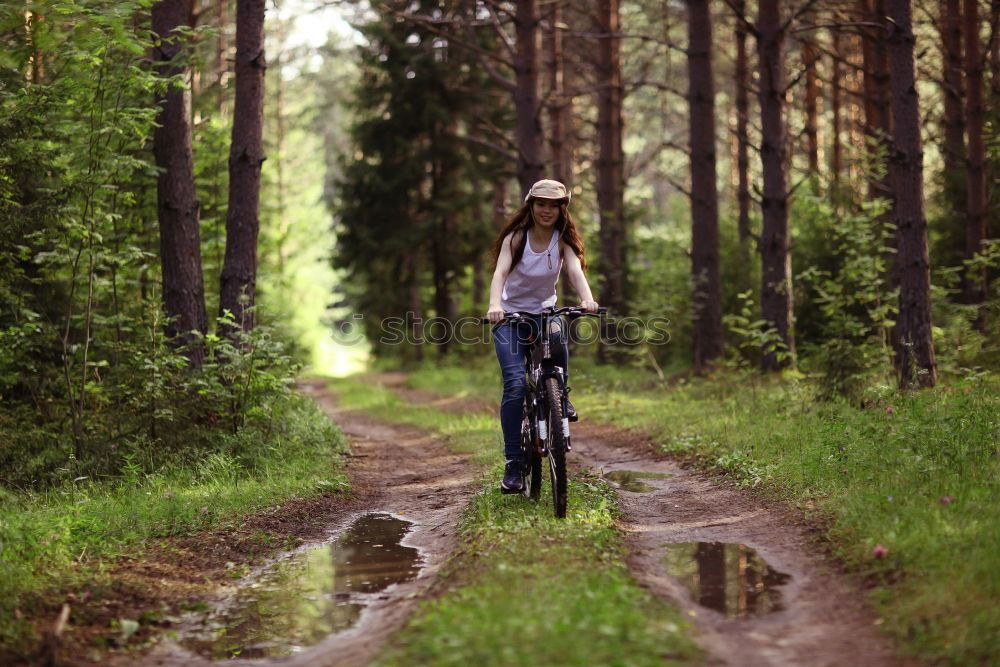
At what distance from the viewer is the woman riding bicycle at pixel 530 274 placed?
7.41 m

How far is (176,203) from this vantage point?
39.0 feet

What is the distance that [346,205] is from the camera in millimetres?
27672

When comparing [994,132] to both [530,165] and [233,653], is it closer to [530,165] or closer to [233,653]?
[530,165]

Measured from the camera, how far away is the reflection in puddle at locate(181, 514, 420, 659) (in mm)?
5234

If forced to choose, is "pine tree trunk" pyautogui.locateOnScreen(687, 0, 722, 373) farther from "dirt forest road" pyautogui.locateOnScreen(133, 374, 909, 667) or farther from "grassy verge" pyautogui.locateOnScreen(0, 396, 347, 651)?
"grassy verge" pyautogui.locateOnScreen(0, 396, 347, 651)

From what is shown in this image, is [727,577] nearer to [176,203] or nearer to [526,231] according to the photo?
[526,231]

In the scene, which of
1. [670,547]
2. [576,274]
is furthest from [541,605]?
[576,274]

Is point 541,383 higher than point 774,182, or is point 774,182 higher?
point 774,182

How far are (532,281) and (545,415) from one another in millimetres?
1108

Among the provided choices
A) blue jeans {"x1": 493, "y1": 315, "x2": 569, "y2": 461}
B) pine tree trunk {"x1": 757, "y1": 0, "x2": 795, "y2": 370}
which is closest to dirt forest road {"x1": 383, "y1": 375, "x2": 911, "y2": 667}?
blue jeans {"x1": 493, "y1": 315, "x2": 569, "y2": 461}

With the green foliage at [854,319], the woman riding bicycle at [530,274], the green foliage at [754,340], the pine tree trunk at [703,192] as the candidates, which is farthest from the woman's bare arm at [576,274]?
the pine tree trunk at [703,192]

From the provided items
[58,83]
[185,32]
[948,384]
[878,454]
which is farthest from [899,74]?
[58,83]

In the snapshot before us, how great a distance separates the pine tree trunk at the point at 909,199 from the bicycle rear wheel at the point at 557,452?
6813 millimetres

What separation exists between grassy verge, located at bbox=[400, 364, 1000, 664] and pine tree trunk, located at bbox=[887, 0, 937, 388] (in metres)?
1.14
